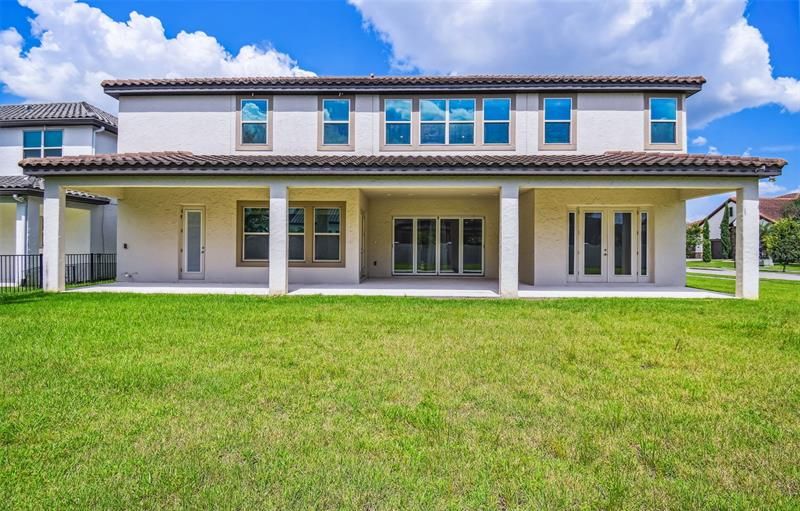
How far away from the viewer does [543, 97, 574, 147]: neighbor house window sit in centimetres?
1504

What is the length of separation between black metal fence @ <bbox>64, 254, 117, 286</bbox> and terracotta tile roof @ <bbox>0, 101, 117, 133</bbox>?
215 inches

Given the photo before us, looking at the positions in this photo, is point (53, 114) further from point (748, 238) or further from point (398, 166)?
point (748, 238)

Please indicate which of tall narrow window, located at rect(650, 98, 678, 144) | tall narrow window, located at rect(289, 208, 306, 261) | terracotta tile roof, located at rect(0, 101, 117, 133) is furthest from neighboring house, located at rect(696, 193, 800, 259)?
terracotta tile roof, located at rect(0, 101, 117, 133)

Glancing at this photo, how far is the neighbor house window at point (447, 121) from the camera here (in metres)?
15.2

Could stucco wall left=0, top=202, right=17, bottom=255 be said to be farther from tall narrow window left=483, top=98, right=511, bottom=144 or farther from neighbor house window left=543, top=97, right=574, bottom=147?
neighbor house window left=543, top=97, right=574, bottom=147

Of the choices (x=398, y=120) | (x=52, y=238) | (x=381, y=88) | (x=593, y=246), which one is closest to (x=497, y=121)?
(x=398, y=120)

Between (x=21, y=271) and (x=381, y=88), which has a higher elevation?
(x=381, y=88)

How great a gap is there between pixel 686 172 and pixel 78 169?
16.9 meters

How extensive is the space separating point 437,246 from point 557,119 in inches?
265

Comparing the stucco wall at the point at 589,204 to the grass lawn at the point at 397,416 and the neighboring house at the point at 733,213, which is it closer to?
the grass lawn at the point at 397,416

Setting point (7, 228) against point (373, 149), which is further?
point (7, 228)

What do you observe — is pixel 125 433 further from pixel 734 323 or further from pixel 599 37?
pixel 599 37

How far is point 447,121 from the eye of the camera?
50.1 ft

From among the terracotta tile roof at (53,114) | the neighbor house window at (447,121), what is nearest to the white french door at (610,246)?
the neighbor house window at (447,121)
